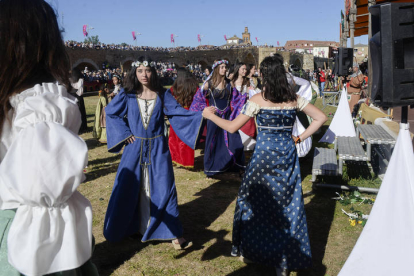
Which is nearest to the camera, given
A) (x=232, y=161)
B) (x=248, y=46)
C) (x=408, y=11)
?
(x=408, y=11)

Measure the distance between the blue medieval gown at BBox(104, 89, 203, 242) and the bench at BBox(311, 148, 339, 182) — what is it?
216cm

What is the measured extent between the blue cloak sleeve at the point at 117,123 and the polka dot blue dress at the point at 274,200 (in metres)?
1.30

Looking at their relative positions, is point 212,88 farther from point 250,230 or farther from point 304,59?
point 304,59

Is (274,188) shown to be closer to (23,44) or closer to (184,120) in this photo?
(184,120)

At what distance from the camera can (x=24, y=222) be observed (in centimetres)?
124

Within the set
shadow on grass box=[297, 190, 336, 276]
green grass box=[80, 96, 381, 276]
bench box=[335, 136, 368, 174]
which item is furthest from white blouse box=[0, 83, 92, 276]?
bench box=[335, 136, 368, 174]

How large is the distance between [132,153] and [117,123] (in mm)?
371

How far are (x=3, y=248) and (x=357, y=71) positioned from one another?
1443 centimetres

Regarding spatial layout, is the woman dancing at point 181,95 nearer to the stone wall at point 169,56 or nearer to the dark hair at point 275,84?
the dark hair at point 275,84

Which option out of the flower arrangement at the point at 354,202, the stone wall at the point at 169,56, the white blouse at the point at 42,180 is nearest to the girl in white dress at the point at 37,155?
the white blouse at the point at 42,180

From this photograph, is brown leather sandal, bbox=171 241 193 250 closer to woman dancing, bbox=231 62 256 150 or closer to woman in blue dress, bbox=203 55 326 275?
woman in blue dress, bbox=203 55 326 275

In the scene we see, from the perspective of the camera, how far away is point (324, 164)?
17.0ft

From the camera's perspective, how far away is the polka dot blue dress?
3080mm

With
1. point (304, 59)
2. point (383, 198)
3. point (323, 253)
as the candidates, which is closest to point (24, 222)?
point (383, 198)
